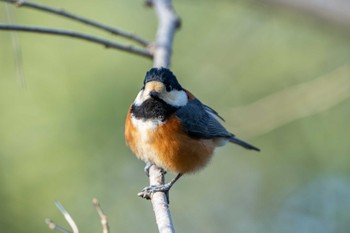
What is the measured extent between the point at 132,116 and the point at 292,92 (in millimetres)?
1856

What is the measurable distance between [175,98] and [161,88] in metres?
0.24

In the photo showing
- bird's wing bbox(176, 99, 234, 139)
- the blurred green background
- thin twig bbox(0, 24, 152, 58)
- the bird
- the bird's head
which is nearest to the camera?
thin twig bbox(0, 24, 152, 58)

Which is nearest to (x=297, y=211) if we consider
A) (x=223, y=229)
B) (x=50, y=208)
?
(x=223, y=229)

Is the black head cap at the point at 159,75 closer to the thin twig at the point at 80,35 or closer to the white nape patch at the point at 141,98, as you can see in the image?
the white nape patch at the point at 141,98

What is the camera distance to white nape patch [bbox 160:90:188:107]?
14.1ft

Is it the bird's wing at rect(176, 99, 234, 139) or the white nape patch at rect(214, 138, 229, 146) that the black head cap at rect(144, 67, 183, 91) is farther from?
the white nape patch at rect(214, 138, 229, 146)

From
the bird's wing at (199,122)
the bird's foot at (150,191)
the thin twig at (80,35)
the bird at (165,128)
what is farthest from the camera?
the bird's wing at (199,122)

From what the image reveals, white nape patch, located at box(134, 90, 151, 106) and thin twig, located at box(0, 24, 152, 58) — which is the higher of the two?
thin twig, located at box(0, 24, 152, 58)

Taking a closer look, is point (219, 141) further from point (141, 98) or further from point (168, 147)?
point (141, 98)

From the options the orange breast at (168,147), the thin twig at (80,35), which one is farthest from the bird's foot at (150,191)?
the thin twig at (80,35)

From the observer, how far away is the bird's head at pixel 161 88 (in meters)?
4.09

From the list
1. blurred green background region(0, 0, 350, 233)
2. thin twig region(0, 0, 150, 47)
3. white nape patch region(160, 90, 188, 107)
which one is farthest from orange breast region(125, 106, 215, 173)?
blurred green background region(0, 0, 350, 233)

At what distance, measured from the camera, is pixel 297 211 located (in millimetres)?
7559

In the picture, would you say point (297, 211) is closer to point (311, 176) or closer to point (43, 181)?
point (311, 176)
